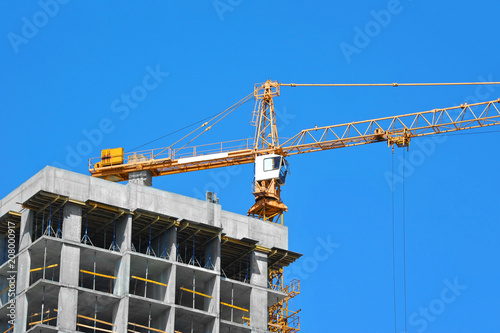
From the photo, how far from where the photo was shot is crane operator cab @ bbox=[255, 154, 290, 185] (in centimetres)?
13212

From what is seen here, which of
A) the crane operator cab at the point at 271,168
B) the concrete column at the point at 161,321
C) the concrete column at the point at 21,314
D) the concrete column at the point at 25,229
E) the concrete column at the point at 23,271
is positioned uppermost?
the crane operator cab at the point at 271,168

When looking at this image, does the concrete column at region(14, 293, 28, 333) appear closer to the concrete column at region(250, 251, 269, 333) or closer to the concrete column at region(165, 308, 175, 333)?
the concrete column at region(165, 308, 175, 333)

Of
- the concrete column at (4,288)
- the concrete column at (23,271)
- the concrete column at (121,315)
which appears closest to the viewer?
the concrete column at (23,271)

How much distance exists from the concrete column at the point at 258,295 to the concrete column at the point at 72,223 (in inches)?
588

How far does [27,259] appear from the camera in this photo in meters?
94.6

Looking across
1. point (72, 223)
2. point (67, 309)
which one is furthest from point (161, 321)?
point (72, 223)

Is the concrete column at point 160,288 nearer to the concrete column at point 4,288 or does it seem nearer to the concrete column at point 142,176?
the concrete column at point 4,288

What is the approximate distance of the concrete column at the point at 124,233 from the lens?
9731cm

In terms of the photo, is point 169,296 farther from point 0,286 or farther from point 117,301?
point 0,286

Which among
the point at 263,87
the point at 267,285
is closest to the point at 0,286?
the point at 267,285

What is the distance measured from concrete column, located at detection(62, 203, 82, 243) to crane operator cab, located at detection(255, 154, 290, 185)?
3815cm

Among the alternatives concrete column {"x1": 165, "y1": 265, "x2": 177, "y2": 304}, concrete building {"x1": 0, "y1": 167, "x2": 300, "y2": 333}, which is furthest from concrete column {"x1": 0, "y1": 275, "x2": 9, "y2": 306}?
concrete column {"x1": 165, "y1": 265, "x2": 177, "y2": 304}

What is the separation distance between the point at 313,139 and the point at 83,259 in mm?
42706

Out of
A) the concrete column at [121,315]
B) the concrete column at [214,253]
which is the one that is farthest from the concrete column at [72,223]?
the concrete column at [214,253]
